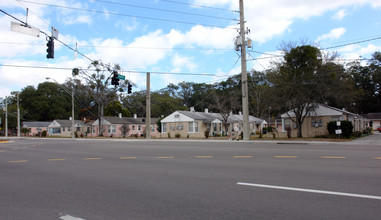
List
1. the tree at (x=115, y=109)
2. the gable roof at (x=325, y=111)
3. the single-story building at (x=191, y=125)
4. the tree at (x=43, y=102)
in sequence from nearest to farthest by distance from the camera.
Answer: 1. the gable roof at (x=325, y=111)
2. the single-story building at (x=191, y=125)
3. the tree at (x=115, y=109)
4. the tree at (x=43, y=102)

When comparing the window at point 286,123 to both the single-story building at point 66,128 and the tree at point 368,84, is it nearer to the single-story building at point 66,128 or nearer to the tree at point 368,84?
the single-story building at point 66,128

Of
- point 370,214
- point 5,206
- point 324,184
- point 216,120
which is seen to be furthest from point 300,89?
point 5,206

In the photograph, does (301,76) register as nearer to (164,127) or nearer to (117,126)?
(164,127)

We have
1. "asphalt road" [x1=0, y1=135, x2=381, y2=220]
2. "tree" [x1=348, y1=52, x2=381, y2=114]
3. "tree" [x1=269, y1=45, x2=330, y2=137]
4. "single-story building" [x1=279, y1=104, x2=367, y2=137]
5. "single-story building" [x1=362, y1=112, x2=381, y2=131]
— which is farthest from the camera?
"tree" [x1=348, y1=52, x2=381, y2=114]

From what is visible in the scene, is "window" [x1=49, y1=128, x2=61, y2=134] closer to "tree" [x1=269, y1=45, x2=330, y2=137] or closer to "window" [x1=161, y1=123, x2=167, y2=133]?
"window" [x1=161, y1=123, x2=167, y2=133]

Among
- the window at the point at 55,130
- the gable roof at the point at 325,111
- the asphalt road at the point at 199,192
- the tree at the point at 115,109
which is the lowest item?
the asphalt road at the point at 199,192

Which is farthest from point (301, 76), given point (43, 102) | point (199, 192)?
point (43, 102)

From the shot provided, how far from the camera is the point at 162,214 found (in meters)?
5.07

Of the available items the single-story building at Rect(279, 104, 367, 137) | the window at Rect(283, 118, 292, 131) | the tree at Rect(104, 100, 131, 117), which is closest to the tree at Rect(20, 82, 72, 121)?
the tree at Rect(104, 100, 131, 117)

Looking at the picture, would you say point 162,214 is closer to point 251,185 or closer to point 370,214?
point 251,185

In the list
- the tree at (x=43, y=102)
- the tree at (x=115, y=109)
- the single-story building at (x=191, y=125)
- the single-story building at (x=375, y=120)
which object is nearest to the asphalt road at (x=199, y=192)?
the single-story building at (x=191, y=125)

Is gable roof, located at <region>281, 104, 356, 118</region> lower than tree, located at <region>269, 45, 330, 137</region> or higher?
lower

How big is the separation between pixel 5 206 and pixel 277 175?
21.2 ft

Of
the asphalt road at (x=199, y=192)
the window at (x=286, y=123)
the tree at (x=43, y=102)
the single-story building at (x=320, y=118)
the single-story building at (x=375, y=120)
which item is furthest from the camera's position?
the tree at (x=43, y=102)
